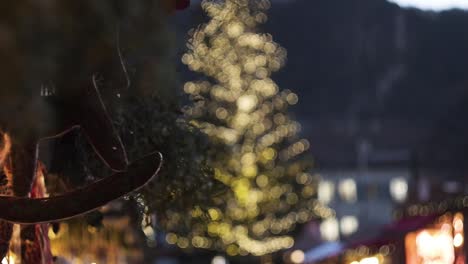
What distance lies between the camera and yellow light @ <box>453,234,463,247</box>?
22.1 metres

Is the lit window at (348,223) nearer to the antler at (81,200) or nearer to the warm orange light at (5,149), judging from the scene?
the warm orange light at (5,149)

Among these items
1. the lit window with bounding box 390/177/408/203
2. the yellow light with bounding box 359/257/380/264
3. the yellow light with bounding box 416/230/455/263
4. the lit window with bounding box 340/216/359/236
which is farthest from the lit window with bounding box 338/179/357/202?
the yellow light with bounding box 416/230/455/263

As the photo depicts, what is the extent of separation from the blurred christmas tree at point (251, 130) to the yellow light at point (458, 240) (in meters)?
7.74

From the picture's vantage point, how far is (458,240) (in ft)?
74.6

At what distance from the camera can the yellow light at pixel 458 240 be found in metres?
22.1

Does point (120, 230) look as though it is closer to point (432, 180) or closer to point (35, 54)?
point (35, 54)

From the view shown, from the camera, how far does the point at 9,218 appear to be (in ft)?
17.9

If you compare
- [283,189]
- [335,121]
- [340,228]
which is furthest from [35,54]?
[340,228]

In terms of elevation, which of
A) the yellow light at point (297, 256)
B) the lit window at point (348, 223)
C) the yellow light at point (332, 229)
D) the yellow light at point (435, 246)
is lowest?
the yellow light at point (435, 246)

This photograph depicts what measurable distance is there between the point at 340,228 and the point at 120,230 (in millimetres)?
53265

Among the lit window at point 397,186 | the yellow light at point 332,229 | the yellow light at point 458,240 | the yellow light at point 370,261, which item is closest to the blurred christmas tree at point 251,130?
the yellow light at point 370,261

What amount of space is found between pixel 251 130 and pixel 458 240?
416 inches

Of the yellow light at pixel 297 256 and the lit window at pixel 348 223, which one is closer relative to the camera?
the yellow light at pixel 297 256

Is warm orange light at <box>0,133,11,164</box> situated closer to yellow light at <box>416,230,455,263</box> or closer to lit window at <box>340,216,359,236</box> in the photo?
yellow light at <box>416,230,455,263</box>
